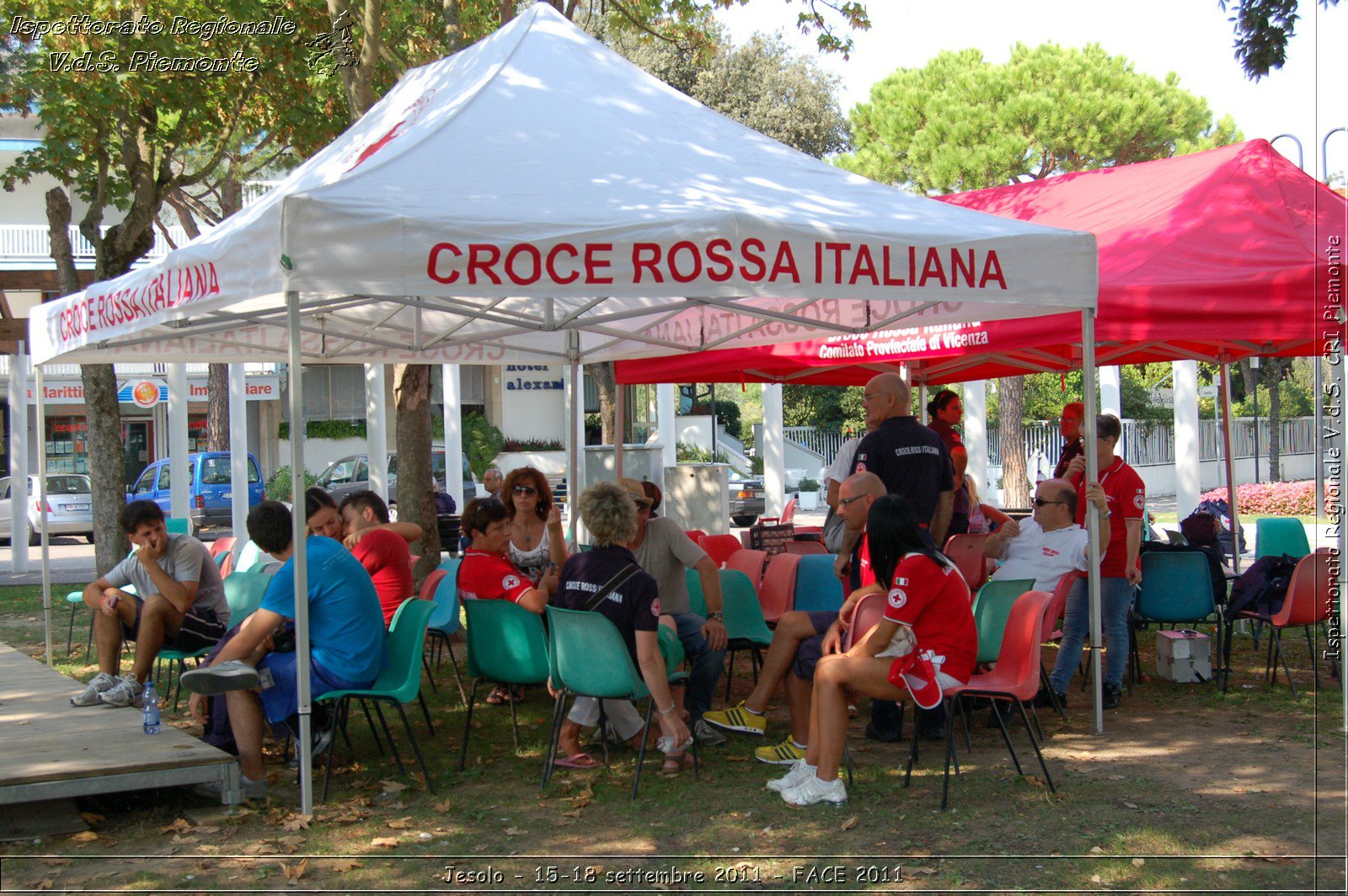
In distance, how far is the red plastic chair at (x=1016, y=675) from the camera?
5.06 meters

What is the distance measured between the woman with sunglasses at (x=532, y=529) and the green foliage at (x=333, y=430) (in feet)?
86.3

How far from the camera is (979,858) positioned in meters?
4.29

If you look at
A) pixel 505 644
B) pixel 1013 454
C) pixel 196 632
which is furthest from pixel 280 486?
pixel 505 644

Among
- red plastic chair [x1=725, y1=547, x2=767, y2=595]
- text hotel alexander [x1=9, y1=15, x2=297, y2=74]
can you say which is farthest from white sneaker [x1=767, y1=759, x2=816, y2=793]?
text hotel alexander [x1=9, y1=15, x2=297, y2=74]

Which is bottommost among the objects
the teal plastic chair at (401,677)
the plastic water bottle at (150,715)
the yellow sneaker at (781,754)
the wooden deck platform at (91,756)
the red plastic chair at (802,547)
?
the yellow sneaker at (781,754)

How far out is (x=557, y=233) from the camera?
495 centimetres

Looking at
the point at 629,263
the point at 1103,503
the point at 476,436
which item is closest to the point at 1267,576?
the point at 1103,503

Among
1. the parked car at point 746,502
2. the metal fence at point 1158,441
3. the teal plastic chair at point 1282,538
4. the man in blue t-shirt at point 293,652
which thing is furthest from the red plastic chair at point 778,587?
the metal fence at point 1158,441

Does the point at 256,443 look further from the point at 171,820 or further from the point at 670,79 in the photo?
the point at 171,820

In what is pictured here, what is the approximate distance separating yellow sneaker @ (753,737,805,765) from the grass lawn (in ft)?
0.40

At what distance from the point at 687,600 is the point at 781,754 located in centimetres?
98

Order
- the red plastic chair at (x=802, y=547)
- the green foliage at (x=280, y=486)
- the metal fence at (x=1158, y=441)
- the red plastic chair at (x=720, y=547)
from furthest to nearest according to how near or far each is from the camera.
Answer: the green foliage at (x=280, y=486) < the metal fence at (x=1158, y=441) < the red plastic chair at (x=802, y=547) < the red plastic chair at (x=720, y=547)

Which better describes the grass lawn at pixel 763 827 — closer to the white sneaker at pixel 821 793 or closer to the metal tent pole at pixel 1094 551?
the white sneaker at pixel 821 793

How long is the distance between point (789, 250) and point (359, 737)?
3456 mm
